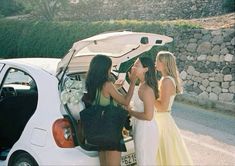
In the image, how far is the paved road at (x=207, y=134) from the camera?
737cm

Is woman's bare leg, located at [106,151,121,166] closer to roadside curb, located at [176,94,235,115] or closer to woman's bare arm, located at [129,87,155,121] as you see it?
woman's bare arm, located at [129,87,155,121]

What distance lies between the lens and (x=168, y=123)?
5625mm

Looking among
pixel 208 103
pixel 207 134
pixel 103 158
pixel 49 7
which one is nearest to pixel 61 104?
→ pixel 103 158

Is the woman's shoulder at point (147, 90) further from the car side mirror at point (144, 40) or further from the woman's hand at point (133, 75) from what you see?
the car side mirror at point (144, 40)

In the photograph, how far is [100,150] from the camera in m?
4.67

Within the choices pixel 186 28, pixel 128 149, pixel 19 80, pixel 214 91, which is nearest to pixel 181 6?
pixel 186 28

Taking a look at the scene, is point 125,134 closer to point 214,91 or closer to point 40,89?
point 40,89

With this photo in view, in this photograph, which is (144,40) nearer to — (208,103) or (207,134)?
(207,134)

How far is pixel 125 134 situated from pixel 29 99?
5.35 feet

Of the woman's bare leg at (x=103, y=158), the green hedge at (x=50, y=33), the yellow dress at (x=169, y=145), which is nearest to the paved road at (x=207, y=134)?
the yellow dress at (x=169, y=145)

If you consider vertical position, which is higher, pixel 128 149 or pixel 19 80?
pixel 19 80

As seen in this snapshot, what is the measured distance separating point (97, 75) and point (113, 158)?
36.7 inches

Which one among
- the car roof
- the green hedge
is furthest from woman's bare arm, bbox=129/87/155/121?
the green hedge

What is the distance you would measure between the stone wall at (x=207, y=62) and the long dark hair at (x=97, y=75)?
26.0ft
